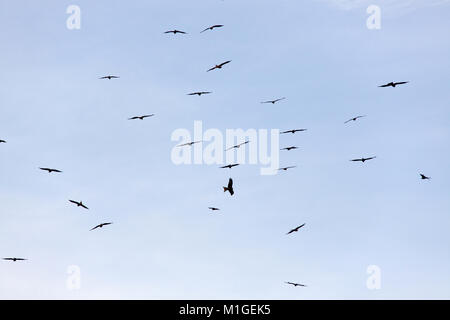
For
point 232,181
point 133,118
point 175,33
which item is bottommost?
point 232,181
